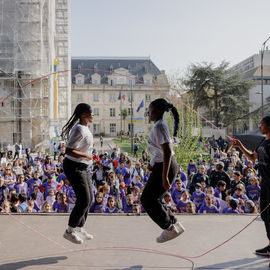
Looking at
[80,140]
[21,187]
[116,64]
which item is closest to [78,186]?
[80,140]

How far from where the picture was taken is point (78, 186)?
376 cm

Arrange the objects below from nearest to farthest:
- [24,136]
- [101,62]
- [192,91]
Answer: [24,136] < [192,91] < [101,62]

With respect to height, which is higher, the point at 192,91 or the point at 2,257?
the point at 192,91

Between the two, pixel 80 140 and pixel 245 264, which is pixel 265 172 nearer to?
pixel 245 264

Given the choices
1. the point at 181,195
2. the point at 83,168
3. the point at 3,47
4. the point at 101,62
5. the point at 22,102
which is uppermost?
the point at 101,62

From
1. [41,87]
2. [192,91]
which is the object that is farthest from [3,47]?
[192,91]

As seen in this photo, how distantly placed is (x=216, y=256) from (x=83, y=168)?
67.2 inches

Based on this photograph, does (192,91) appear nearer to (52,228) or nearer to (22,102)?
(22,102)

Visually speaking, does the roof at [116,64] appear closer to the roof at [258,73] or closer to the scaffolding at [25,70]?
the roof at [258,73]

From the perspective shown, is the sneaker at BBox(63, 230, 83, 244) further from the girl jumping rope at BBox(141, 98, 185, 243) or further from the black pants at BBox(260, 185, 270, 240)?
the black pants at BBox(260, 185, 270, 240)

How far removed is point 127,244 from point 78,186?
0.90 m

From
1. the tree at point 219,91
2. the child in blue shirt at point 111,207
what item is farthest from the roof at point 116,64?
the child in blue shirt at point 111,207

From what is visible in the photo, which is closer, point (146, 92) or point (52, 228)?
point (52, 228)

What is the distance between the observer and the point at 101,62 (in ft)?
220
